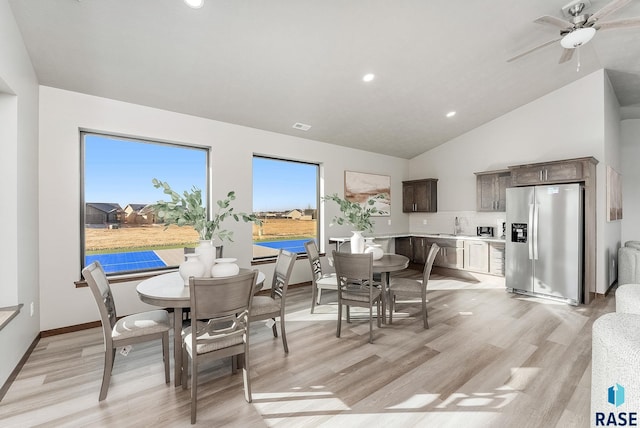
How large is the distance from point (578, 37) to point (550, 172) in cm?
235

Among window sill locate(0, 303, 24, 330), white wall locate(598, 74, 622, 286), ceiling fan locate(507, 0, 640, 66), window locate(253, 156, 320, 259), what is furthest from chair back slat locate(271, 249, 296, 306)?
white wall locate(598, 74, 622, 286)

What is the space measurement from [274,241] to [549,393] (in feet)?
14.0

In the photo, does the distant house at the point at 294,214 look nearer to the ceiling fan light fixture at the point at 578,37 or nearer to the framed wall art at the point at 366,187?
the framed wall art at the point at 366,187

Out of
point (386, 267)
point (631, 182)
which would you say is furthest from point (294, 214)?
point (631, 182)

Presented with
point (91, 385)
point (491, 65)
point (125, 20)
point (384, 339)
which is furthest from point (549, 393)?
point (125, 20)

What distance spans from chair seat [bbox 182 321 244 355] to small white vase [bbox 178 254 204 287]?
483 mm

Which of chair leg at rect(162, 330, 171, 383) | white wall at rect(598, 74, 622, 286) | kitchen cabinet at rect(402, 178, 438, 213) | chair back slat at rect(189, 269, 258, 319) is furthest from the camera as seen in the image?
kitchen cabinet at rect(402, 178, 438, 213)

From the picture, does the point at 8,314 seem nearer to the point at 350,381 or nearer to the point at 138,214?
the point at 138,214

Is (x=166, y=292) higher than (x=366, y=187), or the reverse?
(x=366, y=187)

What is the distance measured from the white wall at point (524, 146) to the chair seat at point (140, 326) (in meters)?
5.76

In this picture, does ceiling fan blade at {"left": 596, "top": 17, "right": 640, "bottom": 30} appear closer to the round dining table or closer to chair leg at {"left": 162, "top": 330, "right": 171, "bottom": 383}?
the round dining table

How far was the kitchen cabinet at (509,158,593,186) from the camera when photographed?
431cm

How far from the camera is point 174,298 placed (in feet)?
6.79

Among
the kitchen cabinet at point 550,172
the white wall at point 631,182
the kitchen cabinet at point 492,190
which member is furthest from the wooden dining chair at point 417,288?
the white wall at point 631,182
